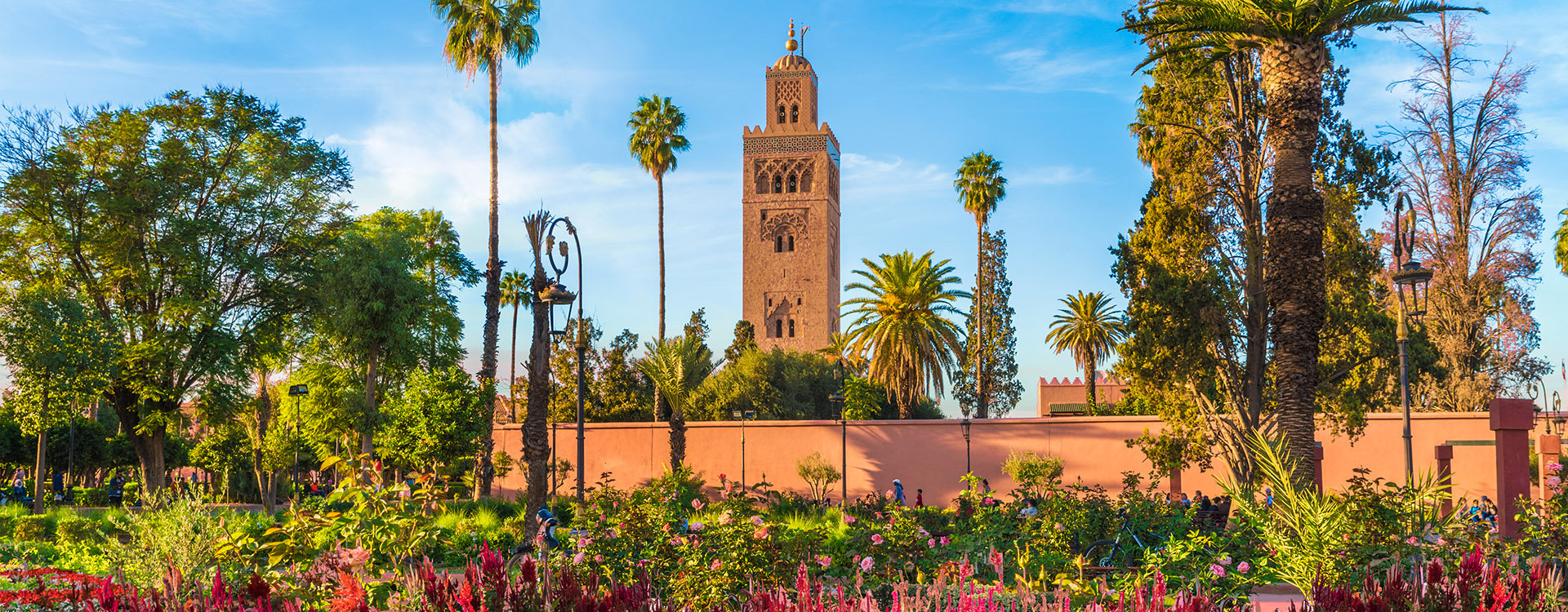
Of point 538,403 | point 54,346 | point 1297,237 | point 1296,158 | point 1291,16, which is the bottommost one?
point 538,403

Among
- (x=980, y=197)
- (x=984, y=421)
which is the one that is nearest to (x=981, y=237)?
(x=980, y=197)

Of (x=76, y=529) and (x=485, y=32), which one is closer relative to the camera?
(x=76, y=529)

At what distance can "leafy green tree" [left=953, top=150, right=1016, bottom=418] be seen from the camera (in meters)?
42.1

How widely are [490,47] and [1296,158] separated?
21.4m

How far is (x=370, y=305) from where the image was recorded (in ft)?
90.0

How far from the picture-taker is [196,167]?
2558cm

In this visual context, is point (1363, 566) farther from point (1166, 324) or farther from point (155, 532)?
point (1166, 324)

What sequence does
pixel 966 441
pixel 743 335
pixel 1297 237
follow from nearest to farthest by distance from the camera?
pixel 1297 237, pixel 966 441, pixel 743 335

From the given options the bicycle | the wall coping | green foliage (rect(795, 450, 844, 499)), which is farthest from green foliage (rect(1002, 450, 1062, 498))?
the bicycle

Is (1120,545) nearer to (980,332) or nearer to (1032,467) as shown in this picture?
(1032,467)

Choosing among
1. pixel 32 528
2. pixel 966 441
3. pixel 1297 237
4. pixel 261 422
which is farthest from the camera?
pixel 261 422

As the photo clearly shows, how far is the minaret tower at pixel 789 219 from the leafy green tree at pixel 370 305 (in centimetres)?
3427

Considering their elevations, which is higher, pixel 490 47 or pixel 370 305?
pixel 490 47

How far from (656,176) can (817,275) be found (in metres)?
23.5
